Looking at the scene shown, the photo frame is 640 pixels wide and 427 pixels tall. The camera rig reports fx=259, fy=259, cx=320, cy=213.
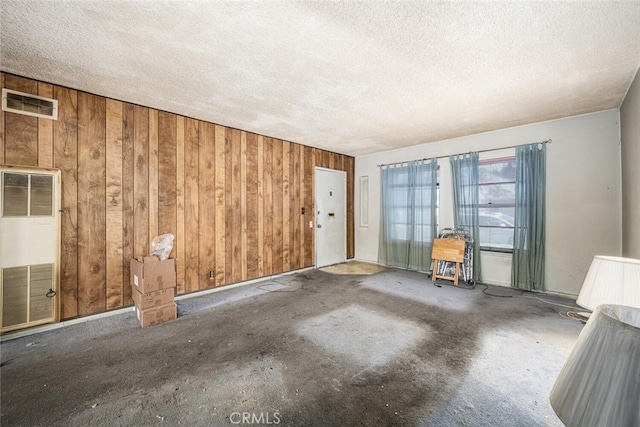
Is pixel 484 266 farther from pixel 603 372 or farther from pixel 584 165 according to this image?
pixel 603 372

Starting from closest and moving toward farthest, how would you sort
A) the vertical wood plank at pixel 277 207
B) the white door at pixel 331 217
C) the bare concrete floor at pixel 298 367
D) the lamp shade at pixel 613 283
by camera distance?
the lamp shade at pixel 613 283 → the bare concrete floor at pixel 298 367 → the vertical wood plank at pixel 277 207 → the white door at pixel 331 217

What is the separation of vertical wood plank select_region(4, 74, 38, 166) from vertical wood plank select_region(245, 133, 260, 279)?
233 cm

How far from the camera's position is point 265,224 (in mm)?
4492

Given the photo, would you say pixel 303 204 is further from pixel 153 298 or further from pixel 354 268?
pixel 153 298

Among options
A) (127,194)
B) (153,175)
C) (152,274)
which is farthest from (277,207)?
(152,274)

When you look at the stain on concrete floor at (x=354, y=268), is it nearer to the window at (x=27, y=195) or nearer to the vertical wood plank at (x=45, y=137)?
the window at (x=27, y=195)

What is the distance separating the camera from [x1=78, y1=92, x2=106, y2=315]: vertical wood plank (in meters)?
2.80

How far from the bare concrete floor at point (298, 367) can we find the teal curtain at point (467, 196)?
118cm

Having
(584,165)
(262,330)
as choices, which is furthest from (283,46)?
(584,165)

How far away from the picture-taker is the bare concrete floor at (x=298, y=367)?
156 centimetres

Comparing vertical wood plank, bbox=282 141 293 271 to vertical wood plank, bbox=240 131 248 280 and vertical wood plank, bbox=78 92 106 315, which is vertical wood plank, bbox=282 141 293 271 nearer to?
vertical wood plank, bbox=240 131 248 280

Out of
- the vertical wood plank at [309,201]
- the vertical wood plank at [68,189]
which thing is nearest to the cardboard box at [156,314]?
the vertical wood plank at [68,189]

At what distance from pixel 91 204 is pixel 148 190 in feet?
1.87

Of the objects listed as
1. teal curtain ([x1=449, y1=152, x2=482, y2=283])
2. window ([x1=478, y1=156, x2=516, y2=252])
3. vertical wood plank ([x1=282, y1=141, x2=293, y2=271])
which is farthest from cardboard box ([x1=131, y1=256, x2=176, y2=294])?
window ([x1=478, y1=156, x2=516, y2=252])
